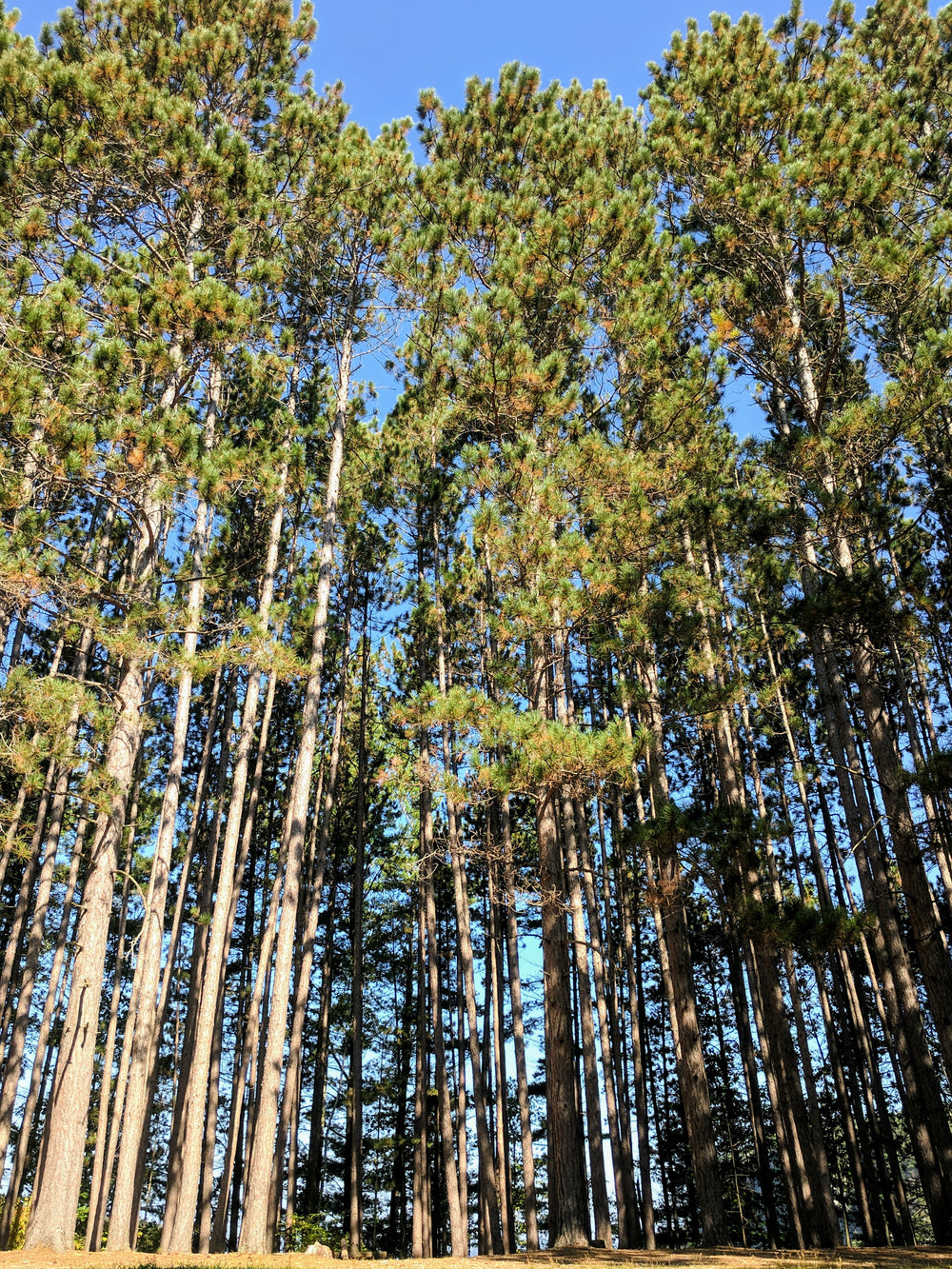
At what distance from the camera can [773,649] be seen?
12.6 meters

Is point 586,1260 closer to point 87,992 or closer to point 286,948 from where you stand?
point 286,948

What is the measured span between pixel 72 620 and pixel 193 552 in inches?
116

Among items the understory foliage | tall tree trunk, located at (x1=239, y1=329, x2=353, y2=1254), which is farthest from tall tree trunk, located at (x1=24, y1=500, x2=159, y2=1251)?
tall tree trunk, located at (x1=239, y1=329, x2=353, y2=1254)

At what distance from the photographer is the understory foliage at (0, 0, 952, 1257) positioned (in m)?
7.17

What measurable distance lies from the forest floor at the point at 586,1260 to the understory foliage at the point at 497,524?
0.31 m

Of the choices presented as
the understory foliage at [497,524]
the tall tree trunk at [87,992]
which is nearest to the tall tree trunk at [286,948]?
the understory foliage at [497,524]

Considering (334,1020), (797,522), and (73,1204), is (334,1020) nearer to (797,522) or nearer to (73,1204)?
(73,1204)

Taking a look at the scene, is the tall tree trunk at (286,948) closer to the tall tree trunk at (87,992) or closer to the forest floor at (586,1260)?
the forest floor at (586,1260)

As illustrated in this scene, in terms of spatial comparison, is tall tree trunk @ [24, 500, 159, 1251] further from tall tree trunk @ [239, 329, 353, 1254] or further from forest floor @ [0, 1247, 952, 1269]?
tall tree trunk @ [239, 329, 353, 1254]

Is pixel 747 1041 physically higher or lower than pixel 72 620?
lower

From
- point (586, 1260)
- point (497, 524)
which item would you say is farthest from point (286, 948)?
point (497, 524)

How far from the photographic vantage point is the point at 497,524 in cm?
833

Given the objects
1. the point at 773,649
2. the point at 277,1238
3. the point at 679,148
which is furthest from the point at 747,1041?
the point at 679,148

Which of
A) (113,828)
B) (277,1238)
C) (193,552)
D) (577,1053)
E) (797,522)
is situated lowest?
(277,1238)
